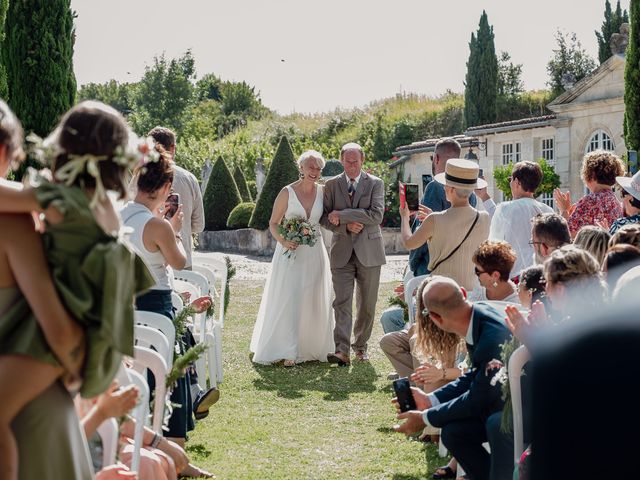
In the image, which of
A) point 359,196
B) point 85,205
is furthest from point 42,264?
point 359,196

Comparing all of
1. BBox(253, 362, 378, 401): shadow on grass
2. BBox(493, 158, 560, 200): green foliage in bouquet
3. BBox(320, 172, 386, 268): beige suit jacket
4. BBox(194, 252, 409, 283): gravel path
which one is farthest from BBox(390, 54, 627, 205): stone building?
BBox(253, 362, 378, 401): shadow on grass

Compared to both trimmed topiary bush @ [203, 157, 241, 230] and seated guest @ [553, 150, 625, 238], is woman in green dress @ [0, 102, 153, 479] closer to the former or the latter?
seated guest @ [553, 150, 625, 238]

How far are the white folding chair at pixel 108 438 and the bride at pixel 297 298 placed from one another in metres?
6.48

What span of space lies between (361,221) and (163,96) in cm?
5314

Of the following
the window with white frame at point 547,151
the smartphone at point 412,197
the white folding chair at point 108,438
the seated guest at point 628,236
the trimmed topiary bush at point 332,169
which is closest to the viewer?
the white folding chair at point 108,438

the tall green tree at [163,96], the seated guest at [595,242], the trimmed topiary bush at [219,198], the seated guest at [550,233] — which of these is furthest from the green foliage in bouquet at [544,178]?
the tall green tree at [163,96]

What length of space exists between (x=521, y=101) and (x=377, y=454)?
37471mm

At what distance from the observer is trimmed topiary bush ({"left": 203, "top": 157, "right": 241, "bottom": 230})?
31250 millimetres

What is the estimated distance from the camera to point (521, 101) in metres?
42.3

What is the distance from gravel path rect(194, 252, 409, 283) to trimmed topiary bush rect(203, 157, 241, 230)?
12.7 feet

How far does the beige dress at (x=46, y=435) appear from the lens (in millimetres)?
2678

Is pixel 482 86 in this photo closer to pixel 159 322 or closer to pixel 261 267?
pixel 261 267

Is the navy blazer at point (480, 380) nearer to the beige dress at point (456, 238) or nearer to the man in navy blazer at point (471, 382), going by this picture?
the man in navy blazer at point (471, 382)

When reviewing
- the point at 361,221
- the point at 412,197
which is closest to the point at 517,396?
the point at 412,197
